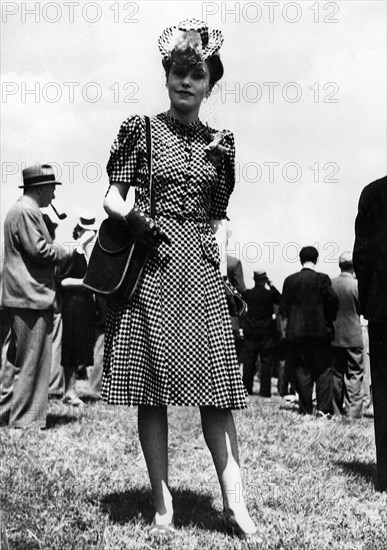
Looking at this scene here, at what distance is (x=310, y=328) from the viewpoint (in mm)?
9297

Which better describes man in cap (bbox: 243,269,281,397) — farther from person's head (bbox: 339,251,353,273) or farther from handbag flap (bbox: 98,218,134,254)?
handbag flap (bbox: 98,218,134,254)

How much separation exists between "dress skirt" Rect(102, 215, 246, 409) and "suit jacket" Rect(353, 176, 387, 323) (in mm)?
1522

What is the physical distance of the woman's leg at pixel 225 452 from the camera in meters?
3.26

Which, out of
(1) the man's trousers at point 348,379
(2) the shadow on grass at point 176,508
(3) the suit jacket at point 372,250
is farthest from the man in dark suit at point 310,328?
(2) the shadow on grass at point 176,508

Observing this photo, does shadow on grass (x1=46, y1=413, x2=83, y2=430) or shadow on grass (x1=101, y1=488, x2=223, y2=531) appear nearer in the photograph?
shadow on grass (x1=101, y1=488, x2=223, y2=531)

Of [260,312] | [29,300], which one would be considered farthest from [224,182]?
[260,312]

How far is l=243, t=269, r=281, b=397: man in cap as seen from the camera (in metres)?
12.3

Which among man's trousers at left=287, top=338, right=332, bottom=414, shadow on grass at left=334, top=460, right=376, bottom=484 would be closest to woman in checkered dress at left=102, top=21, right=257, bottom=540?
shadow on grass at left=334, top=460, right=376, bottom=484

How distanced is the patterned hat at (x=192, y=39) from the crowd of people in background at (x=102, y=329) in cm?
175

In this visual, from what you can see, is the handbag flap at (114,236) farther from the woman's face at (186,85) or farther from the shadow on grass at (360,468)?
the shadow on grass at (360,468)

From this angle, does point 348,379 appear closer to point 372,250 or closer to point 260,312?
point 260,312

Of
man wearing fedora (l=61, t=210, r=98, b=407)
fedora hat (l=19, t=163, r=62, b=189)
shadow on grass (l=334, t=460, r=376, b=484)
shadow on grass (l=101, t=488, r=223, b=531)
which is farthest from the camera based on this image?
man wearing fedora (l=61, t=210, r=98, b=407)

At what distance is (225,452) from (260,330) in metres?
9.00

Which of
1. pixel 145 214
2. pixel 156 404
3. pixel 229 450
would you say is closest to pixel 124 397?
pixel 156 404
